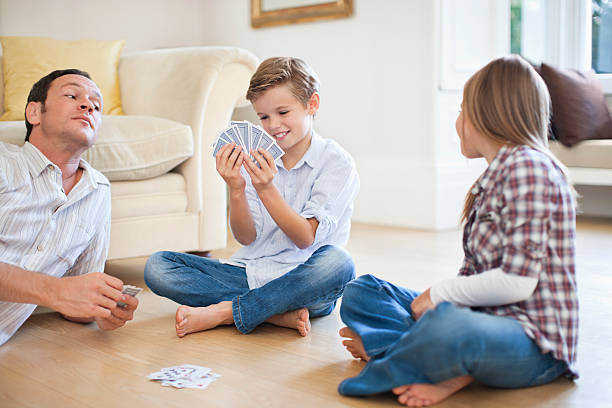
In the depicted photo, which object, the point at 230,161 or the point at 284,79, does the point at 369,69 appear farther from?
the point at 230,161

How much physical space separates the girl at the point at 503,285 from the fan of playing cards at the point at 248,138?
1.80 ft

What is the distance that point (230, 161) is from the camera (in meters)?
1.81

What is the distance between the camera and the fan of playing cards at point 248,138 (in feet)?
5.88

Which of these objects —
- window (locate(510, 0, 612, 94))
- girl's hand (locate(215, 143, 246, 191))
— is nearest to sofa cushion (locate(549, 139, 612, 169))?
window (locate(510, 0, 612, 94))

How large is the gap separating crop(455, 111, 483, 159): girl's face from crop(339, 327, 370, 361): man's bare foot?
488 mm

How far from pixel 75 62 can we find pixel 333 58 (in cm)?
155

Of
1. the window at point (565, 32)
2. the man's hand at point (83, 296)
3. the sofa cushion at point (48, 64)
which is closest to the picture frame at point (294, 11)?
the window at point (565, 32)

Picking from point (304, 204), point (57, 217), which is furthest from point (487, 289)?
point (57, 217)

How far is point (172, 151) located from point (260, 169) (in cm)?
86

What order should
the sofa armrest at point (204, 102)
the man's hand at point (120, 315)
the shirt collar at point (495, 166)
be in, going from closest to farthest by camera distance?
the shirt collar at point (495, 166) < the man's hand at point (120, 315) < the sofa armrest at point (204, 102)

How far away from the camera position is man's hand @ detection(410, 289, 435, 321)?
148 centimetres

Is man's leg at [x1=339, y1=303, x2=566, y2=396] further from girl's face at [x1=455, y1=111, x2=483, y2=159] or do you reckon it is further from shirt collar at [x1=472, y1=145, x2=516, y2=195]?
girl's face at [x1=455, y1=111, x2=483, y2=159]

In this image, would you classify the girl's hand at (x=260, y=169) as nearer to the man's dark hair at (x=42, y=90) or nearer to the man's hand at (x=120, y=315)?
the man's hand at (x=120, y=315)

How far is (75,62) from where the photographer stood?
3.24 meters
